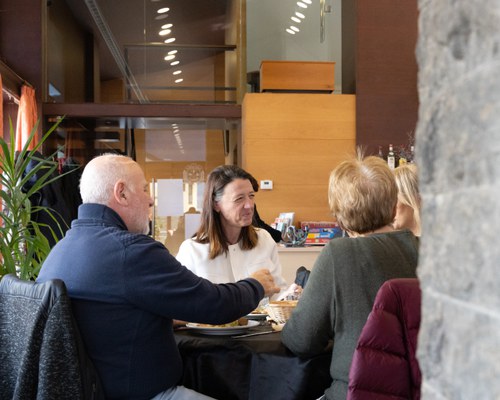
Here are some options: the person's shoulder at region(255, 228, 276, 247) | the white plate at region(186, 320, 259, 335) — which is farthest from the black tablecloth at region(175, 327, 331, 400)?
the person's shoulder at region(255, 228, 276, 247)

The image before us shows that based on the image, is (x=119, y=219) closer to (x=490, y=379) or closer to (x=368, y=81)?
(x=490, y=379)

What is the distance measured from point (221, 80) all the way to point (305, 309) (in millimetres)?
6444

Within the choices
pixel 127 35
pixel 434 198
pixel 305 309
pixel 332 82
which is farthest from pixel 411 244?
pixel 127 35

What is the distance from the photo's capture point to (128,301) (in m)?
1.96

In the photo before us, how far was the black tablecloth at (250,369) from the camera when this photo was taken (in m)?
2.15

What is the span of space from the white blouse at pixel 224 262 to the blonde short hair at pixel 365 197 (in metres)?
1.17

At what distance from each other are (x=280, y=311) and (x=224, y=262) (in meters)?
0.81

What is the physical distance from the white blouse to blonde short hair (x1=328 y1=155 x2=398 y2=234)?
117 cm

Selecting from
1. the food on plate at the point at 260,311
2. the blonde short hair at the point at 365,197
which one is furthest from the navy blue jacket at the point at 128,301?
the food on plate at the point at 260,311

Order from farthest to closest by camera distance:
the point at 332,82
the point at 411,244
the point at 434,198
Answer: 1. the point at 332,82
2. the point at 411,244
3. the point at 434,198

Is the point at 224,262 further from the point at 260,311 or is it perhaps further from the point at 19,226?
the point at 19,226

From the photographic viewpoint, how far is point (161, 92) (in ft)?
26.5

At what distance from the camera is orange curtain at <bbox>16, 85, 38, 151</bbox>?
6.71 meters

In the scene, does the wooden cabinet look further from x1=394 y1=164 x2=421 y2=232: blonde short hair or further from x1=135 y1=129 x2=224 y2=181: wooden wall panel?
x1=394 y1=164 x2=421 y2=232: blonde short hair
